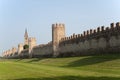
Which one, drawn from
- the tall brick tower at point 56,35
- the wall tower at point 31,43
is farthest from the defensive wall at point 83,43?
the wall tower at point 31,43

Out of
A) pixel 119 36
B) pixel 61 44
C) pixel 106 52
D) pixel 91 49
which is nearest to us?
pixel 119 36

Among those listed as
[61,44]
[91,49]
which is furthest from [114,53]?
[61,44]

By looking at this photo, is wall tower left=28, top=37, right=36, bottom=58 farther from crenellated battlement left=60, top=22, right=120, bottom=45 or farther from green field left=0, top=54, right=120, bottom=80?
green field left=0, top=54, right=120, bottom=80

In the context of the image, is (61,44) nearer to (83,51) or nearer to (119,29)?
(83,51)

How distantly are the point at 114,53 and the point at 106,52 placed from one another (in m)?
1.88

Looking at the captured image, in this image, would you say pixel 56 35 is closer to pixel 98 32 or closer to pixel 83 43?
pixel 83 43

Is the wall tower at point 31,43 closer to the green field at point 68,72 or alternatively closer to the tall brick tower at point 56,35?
the tall brick tower at point 56,35

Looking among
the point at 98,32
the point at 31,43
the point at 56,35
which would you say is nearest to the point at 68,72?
the point at 98,32

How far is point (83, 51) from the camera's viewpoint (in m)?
40.6

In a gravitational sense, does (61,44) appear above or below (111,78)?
above

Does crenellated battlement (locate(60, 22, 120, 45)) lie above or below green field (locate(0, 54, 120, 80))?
above

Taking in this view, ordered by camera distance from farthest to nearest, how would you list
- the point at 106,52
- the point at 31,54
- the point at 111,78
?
the point at 31,54 < the point at 106,52 < the point at 111,78

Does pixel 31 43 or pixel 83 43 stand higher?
pixel 31 43

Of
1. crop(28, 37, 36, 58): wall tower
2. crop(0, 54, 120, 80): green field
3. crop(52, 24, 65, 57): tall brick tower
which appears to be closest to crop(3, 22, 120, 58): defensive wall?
crop(52, 24, 65, 57): tall brick tower
